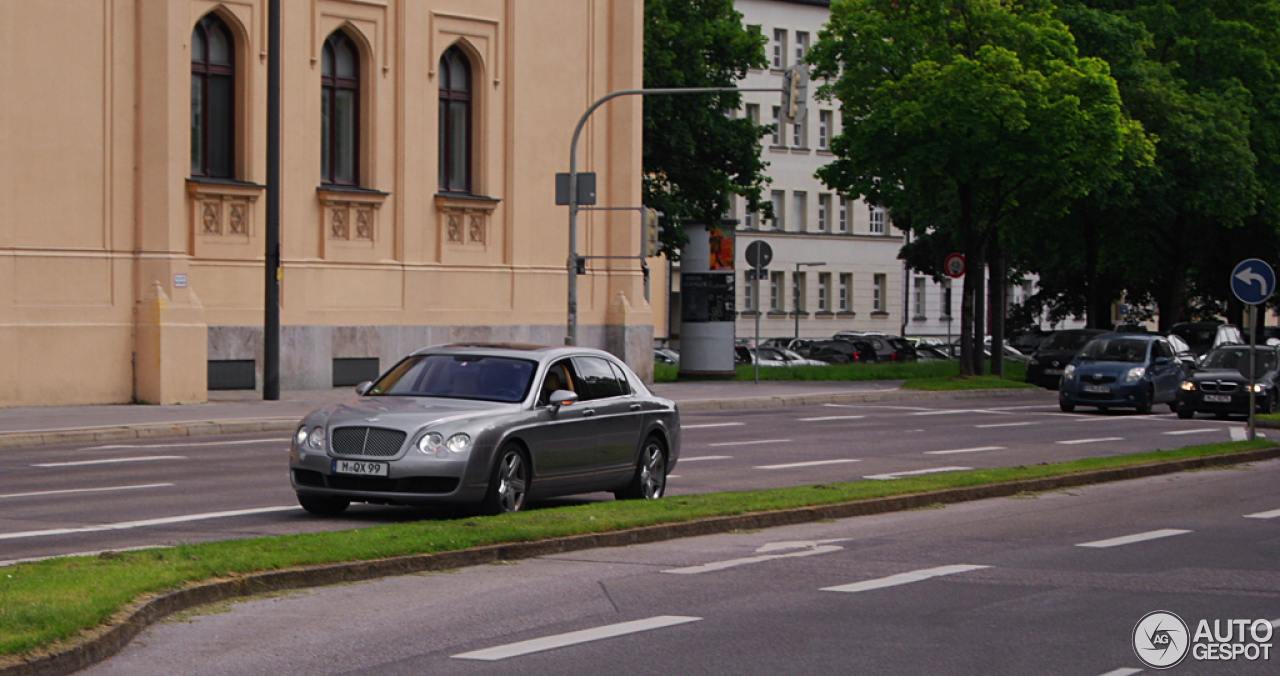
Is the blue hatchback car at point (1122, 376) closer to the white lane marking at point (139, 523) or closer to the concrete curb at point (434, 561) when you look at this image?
the concrete curb at point (434, 561)

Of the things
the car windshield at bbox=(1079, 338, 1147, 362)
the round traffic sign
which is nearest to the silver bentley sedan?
the car windshield at bbox=(1079, 338, 1147, 362)

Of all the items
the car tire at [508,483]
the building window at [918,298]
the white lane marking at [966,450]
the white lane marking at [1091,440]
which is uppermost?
the building window at [918,298]

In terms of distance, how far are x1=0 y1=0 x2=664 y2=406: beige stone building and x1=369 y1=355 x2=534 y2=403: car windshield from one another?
14880 millimetres

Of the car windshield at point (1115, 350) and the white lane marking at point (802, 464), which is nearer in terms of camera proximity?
the white lane marking at point (802, 464)

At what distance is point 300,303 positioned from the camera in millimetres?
31375

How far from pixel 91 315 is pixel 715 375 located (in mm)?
16568

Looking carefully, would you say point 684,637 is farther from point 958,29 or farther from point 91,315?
point 958,29

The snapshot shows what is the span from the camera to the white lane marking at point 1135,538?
11633 mm

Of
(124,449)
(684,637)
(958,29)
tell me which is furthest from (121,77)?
(684,637)

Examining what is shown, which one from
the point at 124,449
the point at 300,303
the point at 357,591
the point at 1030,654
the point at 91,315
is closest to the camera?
the point at 1030,654

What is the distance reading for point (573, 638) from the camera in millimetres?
7551

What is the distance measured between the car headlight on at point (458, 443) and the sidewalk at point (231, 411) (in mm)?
10238

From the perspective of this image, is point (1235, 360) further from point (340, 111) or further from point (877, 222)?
point (877, 222)

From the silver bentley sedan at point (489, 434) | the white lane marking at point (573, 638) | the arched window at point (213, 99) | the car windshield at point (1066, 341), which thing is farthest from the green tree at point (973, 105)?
the white lane marking at point (573, 638)
